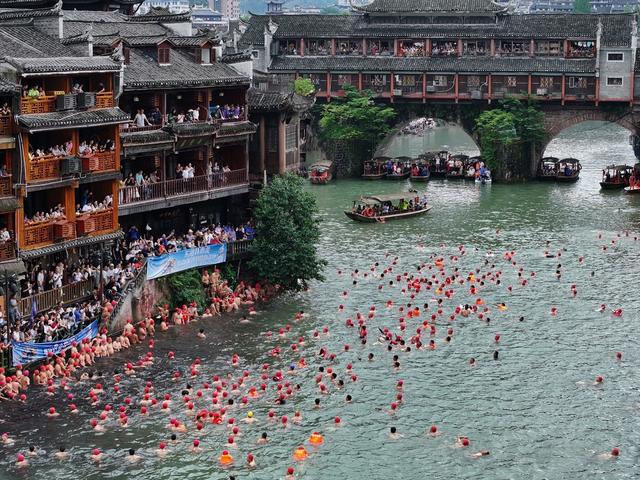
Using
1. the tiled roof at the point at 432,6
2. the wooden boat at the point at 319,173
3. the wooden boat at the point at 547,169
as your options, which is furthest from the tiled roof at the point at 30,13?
the tiled roof at the point at 432,6

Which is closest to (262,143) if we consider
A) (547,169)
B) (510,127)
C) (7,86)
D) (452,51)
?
(7,86)

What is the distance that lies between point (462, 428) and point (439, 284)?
24.8m

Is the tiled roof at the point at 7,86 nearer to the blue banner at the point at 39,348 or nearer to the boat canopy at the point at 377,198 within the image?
the blue banner at the point at 39,348

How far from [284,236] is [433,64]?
56.3 meters

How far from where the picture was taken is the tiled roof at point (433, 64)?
4550 inches

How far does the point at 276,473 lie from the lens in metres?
45.1

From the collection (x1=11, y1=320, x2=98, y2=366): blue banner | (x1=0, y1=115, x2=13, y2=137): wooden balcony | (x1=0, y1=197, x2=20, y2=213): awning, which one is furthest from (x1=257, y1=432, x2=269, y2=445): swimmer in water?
(x1=0, y1=115, x2=13, y2=137): wooden balcony

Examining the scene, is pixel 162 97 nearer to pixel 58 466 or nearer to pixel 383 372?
pixel 383 372

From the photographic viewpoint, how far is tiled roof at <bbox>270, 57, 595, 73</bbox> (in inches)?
4550

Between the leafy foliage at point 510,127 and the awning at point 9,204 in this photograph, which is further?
the leafy foliage at point 510,127

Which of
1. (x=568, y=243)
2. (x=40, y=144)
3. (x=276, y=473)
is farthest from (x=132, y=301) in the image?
(x=568, y=243)

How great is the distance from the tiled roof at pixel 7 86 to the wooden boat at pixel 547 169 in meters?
69.5

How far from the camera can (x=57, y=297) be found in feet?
185

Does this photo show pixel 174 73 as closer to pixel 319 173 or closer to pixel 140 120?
pixel 140 120
